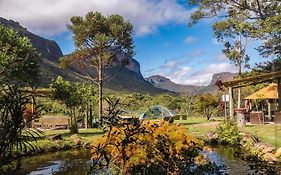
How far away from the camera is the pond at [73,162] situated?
12055 millimetres

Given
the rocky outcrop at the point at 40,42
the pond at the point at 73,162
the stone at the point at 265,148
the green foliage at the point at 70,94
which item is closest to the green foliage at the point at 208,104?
the green foliage at the point at 70,94

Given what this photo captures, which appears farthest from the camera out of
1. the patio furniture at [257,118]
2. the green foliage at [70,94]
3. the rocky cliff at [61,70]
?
the rocky cliff at [61,70]

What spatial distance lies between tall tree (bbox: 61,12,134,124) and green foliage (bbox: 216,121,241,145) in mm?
11567

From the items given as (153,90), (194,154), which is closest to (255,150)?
(194,154)

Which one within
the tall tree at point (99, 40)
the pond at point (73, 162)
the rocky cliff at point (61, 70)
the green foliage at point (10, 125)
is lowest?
the pond at point (73, 162)

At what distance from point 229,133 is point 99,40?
13078 millimetres

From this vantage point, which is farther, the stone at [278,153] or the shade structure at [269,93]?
the shade structure at [269,93]

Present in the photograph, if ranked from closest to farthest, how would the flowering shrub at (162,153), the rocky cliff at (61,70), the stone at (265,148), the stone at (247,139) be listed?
1. the flowering shrub at (162,153)
2. the stone at (265,148)
3. the stone at (247,139)
4. the rocky cliff at (61,70)

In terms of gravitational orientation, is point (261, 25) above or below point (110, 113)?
above

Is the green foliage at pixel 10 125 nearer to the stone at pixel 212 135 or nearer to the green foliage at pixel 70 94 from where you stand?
the stone at pixel 212 135

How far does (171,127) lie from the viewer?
7.91 m

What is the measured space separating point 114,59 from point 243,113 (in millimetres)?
11614

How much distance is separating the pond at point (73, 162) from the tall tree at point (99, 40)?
37.1 ft

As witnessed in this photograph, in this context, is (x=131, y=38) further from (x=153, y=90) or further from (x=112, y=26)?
(x=153, y=90)
